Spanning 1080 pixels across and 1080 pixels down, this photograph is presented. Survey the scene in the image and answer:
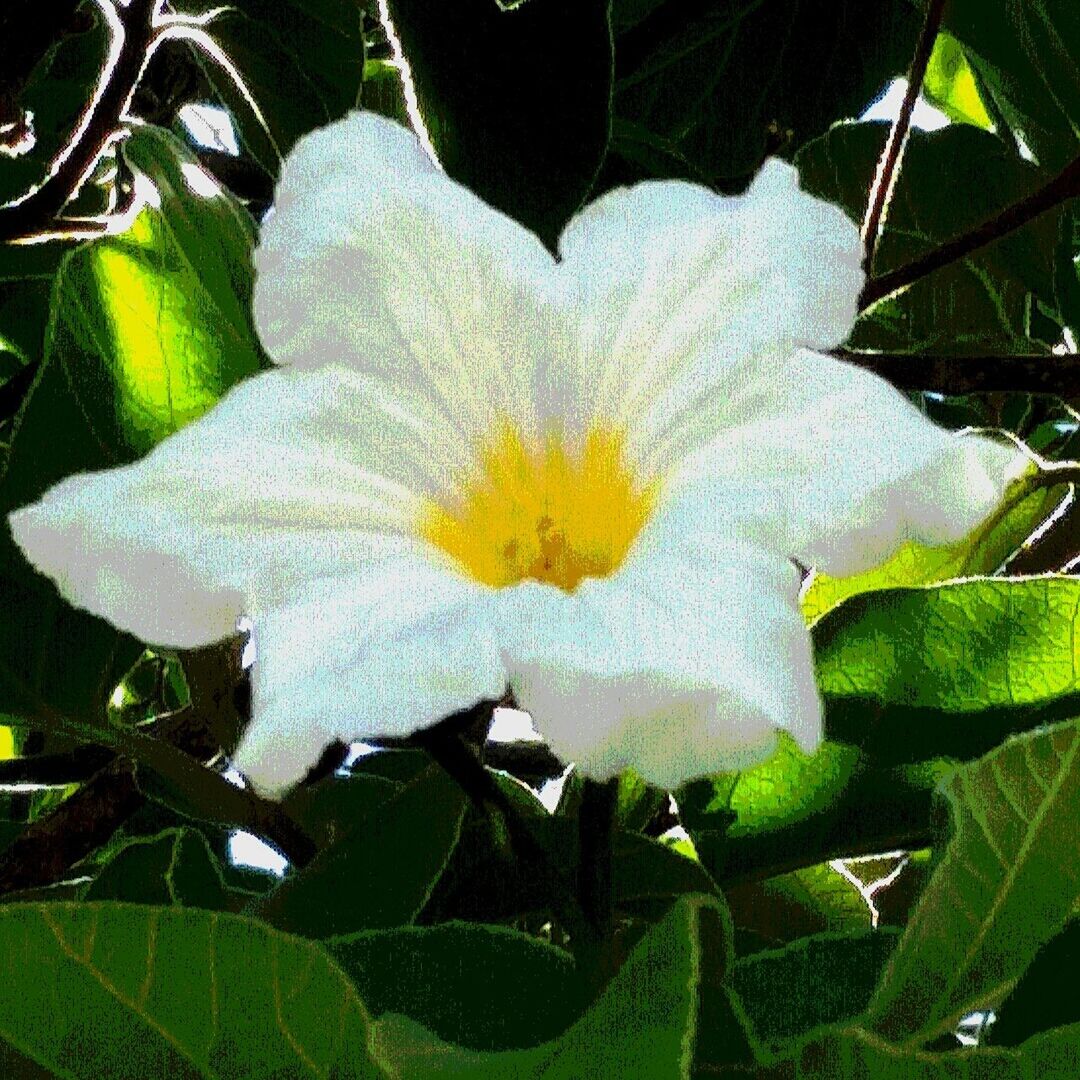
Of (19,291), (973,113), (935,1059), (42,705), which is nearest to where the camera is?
(935,1059)

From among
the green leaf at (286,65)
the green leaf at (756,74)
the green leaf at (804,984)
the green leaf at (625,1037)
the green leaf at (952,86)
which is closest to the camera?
the green leaf at (625,1037)

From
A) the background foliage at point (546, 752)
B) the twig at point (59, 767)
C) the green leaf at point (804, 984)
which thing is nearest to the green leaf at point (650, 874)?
the background foliage at point (546, 752)

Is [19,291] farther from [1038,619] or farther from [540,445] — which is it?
[1038,619]

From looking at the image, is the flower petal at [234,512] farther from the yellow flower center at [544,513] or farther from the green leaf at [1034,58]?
the green leaf at [1034,58]

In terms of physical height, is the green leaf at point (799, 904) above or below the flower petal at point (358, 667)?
below

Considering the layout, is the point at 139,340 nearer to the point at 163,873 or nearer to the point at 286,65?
the point at 163,873

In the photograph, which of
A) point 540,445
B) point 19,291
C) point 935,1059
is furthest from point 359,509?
point 19,291

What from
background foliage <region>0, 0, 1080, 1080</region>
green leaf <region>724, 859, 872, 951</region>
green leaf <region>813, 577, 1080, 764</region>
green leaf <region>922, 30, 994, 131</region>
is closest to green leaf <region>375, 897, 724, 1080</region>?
background foliage <region>0, 0, 1080, 1080</region>
